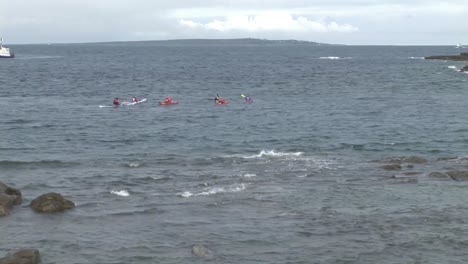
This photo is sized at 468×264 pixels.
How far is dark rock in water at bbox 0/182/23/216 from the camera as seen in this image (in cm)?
3141

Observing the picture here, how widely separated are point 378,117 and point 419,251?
1564 inches

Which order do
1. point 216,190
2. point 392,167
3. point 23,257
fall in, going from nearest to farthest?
point 23,257 < point 216,190 < point 392,167

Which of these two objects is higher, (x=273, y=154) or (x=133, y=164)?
(x=273, y=154)

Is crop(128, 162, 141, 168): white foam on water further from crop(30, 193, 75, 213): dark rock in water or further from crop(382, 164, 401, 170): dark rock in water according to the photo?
crop(382, 164, 401, 170): dark rock in water

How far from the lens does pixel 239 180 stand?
123 feet

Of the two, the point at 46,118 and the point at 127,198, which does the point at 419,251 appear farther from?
the point at 46,118

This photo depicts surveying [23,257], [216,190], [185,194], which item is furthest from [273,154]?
[23,257]

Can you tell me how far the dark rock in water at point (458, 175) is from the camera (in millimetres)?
37625

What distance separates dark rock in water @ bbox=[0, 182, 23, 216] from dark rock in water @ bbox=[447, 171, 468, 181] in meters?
24.1

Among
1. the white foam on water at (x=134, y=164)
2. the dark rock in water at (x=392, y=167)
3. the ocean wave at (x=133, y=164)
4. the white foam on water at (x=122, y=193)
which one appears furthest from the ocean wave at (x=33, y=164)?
the dark rock in water at (x=392, y=167)

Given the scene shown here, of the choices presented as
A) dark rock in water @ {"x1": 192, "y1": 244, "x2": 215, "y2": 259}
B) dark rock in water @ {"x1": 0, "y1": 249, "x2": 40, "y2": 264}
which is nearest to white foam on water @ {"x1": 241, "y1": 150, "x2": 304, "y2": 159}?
dark rock in water @ {"x1": 192, "y1": 244, "x2": 215, "y2": 259}

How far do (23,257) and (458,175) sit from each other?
25.1 metres

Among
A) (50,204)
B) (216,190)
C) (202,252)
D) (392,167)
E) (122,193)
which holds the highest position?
(392,167)

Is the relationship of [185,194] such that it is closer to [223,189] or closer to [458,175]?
[223,189]
